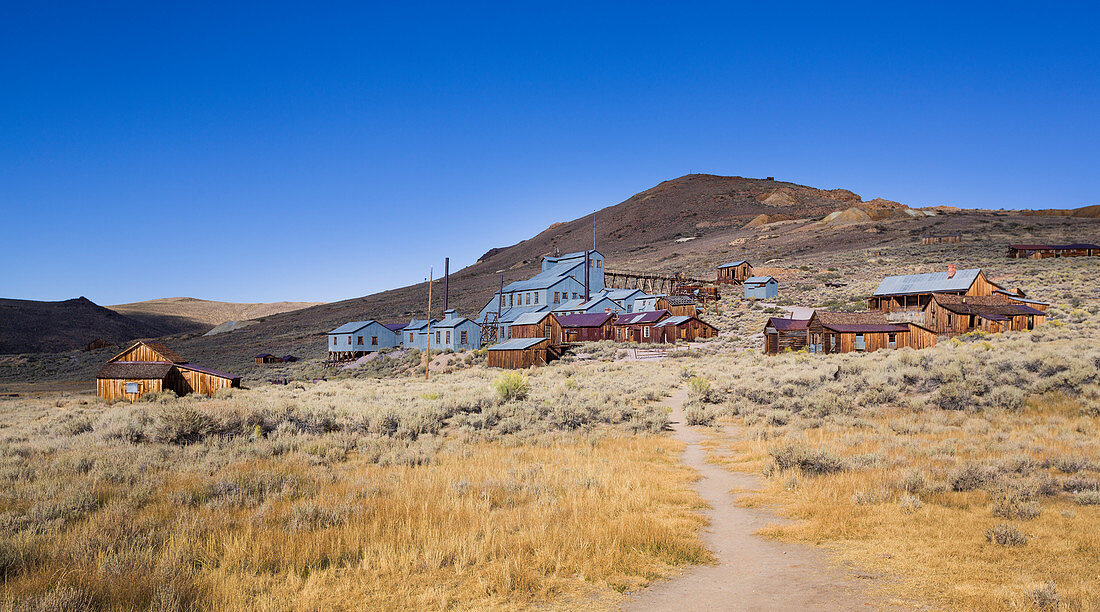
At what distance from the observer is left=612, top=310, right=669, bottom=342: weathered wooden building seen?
5528cm

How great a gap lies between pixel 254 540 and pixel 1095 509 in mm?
11638

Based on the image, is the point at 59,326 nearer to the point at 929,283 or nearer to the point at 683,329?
the point at 683,329

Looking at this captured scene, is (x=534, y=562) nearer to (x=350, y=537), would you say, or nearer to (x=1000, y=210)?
(x=350, y=537)

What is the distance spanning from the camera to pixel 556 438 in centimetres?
1527

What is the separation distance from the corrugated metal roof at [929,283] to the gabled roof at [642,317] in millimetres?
19238

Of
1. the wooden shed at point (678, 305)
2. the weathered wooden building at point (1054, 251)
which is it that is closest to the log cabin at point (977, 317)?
the wooden shed at point (678, 305)

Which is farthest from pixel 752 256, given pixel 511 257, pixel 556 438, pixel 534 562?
pixel 534 562

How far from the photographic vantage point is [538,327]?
55.7 meters

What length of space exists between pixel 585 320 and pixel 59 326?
11111 cm

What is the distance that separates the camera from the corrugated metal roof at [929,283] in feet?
157

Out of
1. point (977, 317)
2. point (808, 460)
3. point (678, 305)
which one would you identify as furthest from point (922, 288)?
point (808, 460)

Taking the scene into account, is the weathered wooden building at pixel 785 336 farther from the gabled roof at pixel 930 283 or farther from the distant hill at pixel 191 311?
the distant hill at pixel 191 311

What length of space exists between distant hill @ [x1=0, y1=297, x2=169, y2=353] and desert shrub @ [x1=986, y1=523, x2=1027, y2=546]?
115 metres

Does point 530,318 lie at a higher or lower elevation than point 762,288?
lower
